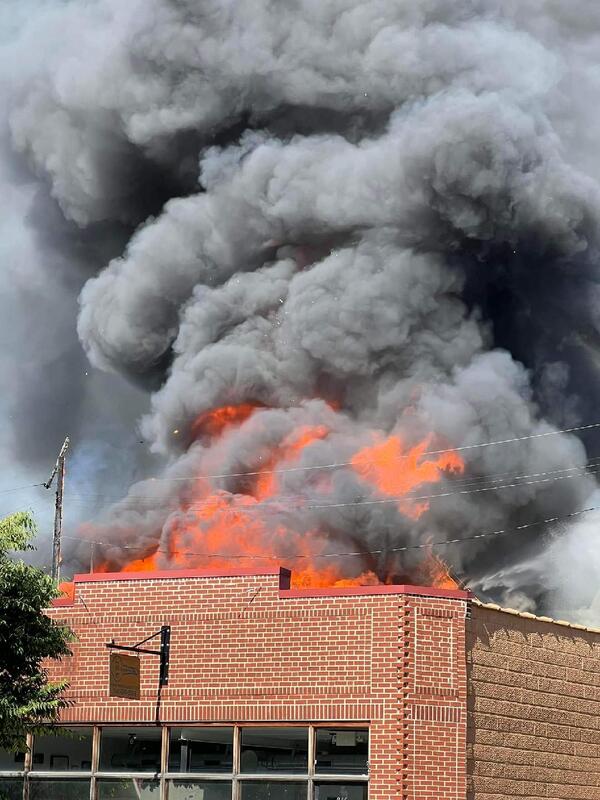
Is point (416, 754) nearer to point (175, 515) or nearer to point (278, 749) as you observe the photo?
point (278, 749)

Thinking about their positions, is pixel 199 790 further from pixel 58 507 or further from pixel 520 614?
pixel 58 507

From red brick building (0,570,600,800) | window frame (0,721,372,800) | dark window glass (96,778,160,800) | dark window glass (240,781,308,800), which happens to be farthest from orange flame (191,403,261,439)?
dark window glass (240,781,308,800)

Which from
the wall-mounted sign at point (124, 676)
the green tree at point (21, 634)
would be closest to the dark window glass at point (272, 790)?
the wall-mounted sign at point (124, 676)

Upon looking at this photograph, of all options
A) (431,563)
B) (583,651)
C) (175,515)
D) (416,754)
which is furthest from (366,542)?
(416,754)

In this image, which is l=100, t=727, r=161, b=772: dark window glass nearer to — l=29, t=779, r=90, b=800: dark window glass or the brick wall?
the brick wall

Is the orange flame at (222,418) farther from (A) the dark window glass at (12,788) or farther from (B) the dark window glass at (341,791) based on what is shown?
(B) the dark window glass at (341,791)

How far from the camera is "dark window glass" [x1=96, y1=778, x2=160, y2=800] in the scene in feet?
69.7

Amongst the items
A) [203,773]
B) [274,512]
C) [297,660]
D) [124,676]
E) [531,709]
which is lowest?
[203,773]

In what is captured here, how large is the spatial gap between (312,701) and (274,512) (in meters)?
22.1

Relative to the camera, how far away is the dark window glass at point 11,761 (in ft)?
73.1

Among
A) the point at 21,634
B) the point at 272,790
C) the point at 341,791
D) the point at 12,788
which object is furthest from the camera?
the point at 12,788

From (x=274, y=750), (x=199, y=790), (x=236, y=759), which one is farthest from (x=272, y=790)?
(x=199, y=790)

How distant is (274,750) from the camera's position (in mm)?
20828

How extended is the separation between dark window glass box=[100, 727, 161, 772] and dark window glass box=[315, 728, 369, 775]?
2.69 m
